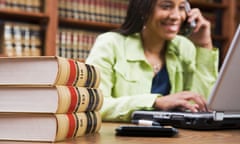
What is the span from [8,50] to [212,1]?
65.4 inches

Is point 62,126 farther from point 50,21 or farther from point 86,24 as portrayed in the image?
A: point 86,24

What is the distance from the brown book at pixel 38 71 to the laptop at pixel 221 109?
0.34 meters

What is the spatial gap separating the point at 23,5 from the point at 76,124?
2.02 meters

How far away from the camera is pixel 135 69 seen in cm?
176

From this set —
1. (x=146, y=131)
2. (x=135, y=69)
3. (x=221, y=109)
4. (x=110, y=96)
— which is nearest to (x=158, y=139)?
(x=146, y=131)

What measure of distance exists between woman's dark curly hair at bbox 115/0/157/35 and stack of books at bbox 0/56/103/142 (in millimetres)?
1027

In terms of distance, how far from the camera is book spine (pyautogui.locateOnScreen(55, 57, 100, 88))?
2.57ft

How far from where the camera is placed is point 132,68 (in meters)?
1.75

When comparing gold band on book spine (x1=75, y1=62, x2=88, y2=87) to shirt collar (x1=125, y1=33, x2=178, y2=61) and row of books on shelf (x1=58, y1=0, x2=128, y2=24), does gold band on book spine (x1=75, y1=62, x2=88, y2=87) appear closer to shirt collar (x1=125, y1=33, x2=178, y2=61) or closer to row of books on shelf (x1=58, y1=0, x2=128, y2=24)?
shirt collar (x1=125, y1=33, x2=178, y2=61)

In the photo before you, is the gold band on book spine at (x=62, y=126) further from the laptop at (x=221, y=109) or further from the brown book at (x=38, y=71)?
the laptop at (x=221, y=109)

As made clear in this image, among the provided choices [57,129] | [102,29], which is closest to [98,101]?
[57,129]

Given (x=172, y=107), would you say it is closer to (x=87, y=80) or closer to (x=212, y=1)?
(x=87, y=80)

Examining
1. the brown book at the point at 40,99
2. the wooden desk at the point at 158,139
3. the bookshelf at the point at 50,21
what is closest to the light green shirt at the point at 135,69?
the wooden desk at the point at 158,139

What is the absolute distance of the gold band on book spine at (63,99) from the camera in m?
0.77
